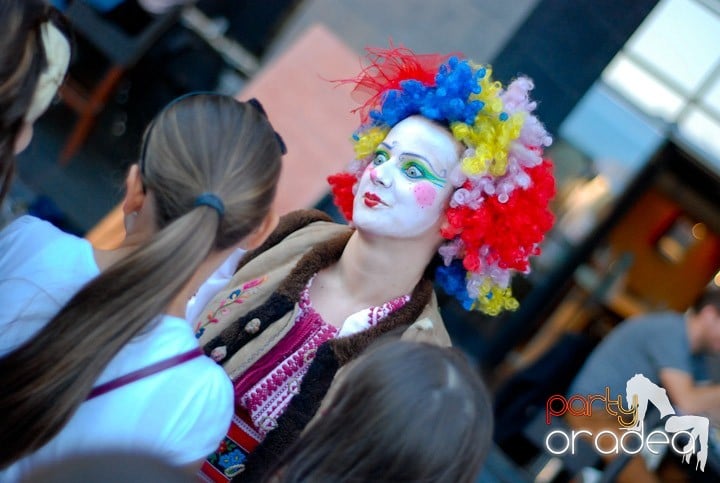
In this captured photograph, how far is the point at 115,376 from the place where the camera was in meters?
1.19

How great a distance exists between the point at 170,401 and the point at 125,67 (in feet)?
8.72

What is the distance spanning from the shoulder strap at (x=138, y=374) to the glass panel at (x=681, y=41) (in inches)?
91.9

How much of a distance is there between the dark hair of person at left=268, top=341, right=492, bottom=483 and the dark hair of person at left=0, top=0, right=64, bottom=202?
0.78m

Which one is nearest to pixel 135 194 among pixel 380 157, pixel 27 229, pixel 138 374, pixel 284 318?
pixel 27 229

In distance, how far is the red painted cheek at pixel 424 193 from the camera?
1821 mm

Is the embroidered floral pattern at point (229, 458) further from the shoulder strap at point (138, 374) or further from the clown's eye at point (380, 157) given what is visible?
the clown's eye at point (380, 157)

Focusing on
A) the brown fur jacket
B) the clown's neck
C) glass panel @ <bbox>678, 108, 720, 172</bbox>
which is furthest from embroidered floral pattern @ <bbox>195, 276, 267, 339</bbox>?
glass panel @ <bbox>678, 108, 720, 172</bbox>

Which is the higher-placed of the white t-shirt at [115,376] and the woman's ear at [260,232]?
the woman's ear at [260,232]

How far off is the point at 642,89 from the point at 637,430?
1.48 m

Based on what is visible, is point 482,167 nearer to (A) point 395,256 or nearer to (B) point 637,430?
(A) point 395,256

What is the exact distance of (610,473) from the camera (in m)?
2.49

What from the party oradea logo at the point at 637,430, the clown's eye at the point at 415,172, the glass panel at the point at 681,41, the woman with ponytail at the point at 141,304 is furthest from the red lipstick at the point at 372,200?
the glass panel at the point at 681,41

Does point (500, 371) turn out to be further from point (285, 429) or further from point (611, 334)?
point (285, 429)

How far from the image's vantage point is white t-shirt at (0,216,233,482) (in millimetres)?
1163
